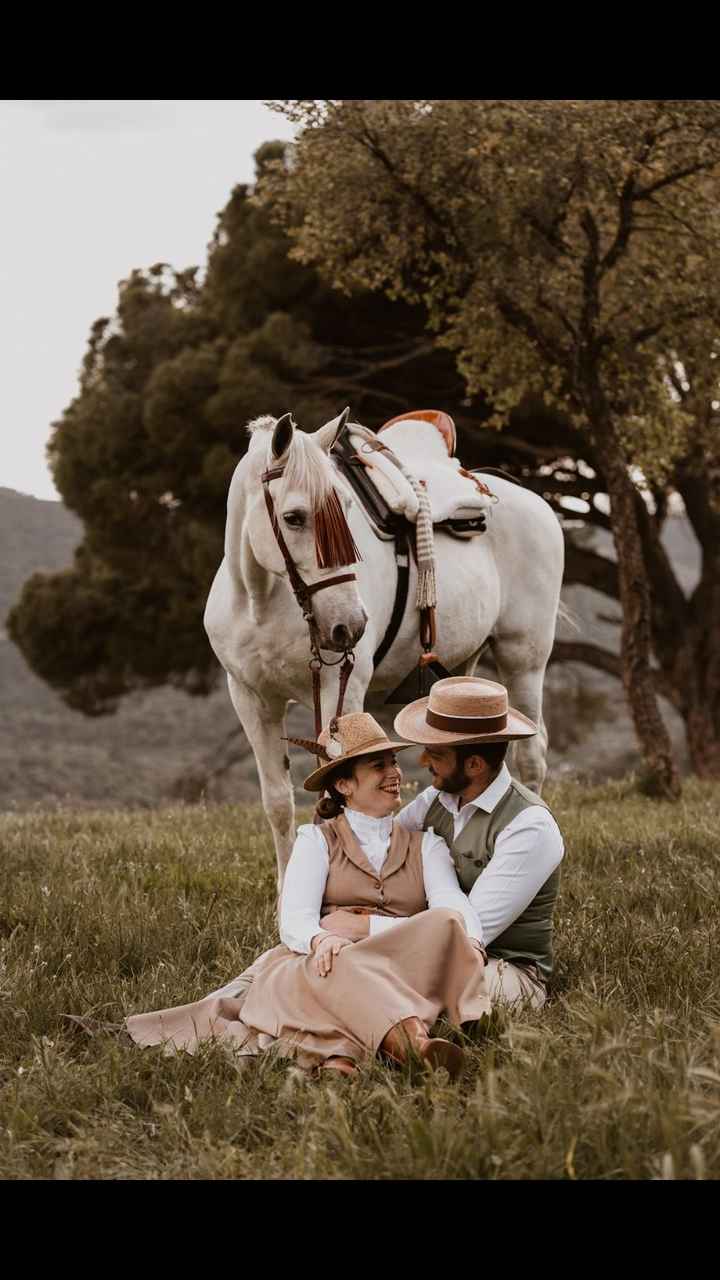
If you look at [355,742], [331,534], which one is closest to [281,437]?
[331,534]

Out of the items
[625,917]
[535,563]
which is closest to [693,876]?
[625,917]

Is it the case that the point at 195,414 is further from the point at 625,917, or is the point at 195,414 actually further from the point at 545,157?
the point at 625,917

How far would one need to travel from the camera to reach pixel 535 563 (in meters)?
7.62

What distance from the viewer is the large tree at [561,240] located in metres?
10.1

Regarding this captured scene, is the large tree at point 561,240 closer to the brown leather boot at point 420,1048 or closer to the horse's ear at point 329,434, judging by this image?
the horse's ear at point 329,434

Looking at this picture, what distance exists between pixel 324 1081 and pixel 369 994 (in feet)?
0.96

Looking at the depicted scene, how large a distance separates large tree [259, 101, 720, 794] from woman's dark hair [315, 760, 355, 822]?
6959 millimetres

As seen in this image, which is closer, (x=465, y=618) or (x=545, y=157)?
(x=465, y=618)

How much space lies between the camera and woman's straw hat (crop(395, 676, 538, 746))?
4.29m

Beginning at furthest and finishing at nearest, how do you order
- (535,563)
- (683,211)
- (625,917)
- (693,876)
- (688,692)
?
(688,692), (683,211), (535,563), (693,876), (625,917)

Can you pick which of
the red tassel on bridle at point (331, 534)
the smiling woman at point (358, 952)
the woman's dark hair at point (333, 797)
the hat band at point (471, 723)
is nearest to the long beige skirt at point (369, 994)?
the smiling woman at point (358, 952)

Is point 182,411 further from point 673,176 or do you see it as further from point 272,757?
point 272,757

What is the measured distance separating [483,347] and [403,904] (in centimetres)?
842

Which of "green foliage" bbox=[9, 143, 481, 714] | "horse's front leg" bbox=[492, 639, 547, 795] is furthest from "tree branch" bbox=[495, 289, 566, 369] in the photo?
"horse's front leg" bbox=[492, 639, 547, 795]
